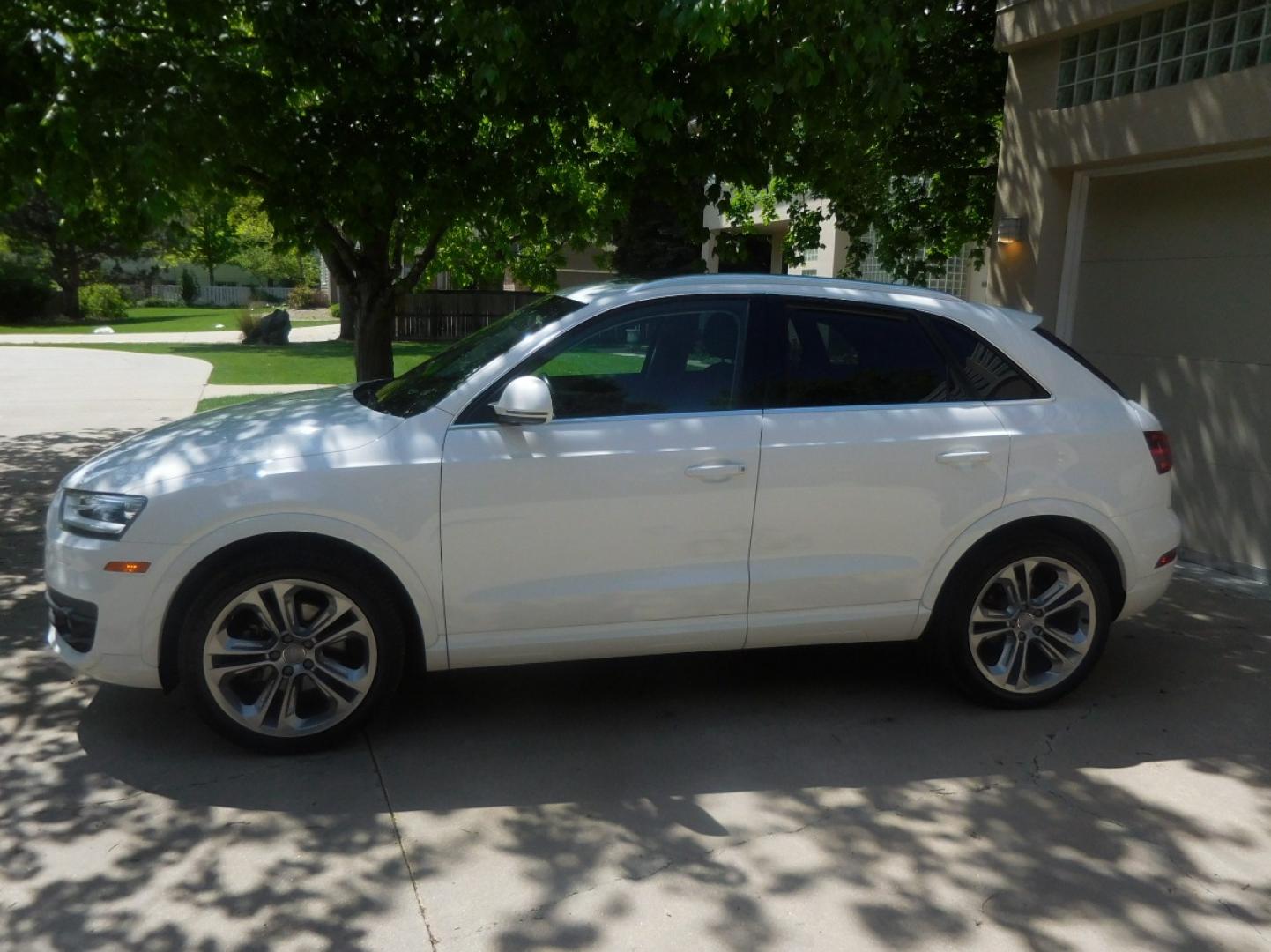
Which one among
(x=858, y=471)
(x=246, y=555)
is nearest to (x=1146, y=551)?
(x=858, y=471)

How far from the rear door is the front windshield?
97cm

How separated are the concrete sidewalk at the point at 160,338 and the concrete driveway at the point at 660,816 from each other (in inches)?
928

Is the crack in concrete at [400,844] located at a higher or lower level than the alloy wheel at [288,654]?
lower

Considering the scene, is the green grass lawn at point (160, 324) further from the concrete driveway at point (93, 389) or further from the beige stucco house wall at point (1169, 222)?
the beige stucco house wall at point (1169, 222)

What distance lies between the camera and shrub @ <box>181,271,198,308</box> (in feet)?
184

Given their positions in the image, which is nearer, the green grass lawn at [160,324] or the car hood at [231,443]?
the car hood at [231,443]

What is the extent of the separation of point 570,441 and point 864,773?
1.68 m

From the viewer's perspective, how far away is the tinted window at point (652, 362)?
452cm

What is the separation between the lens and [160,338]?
29219mm

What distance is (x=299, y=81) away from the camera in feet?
25.6

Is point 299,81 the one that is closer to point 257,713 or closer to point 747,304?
point 747,304

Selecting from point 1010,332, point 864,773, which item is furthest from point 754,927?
point 1010,332

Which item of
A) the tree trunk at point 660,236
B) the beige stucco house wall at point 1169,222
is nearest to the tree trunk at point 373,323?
the tree trunk at point 660,236

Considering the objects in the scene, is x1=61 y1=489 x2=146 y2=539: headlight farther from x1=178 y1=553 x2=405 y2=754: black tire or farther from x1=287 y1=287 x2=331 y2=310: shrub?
x1=287 y1=287 x2=331 y2=310: shrub
